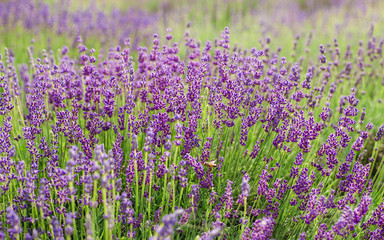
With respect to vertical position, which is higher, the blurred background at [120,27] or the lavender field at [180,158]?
the blurred background at [120,27]

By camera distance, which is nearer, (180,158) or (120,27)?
(180,158)

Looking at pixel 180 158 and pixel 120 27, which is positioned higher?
pixel 120 27

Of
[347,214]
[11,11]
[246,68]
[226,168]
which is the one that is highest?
[11,11]

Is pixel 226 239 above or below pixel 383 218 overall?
below

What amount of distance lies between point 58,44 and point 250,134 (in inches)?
187

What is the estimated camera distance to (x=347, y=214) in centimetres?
189

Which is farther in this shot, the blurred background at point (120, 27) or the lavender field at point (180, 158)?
the blurred background at point (120, 27)

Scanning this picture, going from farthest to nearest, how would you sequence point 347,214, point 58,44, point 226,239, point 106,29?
point 106,29 < point 58,44 < point 226,239 < point 347,214

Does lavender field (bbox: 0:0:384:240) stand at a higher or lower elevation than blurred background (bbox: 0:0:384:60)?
lower

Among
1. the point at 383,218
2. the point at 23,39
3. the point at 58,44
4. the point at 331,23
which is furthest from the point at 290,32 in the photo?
the point at 383,218

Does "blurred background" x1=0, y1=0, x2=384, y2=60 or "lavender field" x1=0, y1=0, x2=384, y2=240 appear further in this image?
"blurred background" x1=0, y1=0, x2=384, y2=60

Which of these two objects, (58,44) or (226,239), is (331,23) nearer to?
(58,44)

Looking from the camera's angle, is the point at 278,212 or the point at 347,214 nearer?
the point at 347,214

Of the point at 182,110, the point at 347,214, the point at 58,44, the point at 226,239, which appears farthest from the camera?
the point at 58,44
